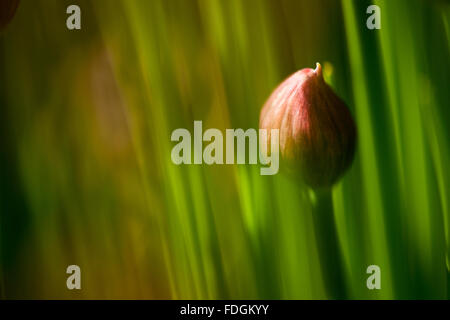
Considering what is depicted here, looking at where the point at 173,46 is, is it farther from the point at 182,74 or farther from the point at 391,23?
the point at 391,23

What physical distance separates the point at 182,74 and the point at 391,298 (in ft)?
1.24

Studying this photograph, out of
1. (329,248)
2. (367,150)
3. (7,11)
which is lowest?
(329,248)

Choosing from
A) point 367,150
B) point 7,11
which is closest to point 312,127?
point 367,150

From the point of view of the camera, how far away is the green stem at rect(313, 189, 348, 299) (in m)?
0.66

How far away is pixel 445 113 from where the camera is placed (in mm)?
655

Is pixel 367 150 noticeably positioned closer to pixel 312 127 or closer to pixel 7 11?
pixel 312 127

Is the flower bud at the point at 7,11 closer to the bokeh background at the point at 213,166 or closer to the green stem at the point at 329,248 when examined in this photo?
the bokeh background at the point at 213,166

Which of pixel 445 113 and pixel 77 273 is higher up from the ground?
pixel 445 113

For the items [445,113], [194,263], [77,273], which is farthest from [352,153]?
[77,273]

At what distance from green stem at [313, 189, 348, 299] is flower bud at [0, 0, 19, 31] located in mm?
435

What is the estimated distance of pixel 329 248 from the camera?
665mm

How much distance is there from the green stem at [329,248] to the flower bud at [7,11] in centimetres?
44

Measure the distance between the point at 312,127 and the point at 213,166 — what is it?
0.15 m

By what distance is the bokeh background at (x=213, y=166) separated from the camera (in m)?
0.65
